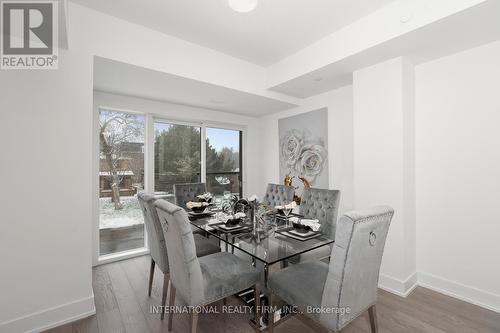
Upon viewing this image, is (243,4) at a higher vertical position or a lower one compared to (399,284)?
higher

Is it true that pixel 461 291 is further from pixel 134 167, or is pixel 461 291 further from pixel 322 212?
pixel 134 167

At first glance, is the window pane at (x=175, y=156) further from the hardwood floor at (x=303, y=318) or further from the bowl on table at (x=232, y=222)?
the bowl on table at (x=232, y=222)

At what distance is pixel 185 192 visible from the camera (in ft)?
10.8

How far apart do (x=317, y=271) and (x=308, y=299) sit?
322 mm

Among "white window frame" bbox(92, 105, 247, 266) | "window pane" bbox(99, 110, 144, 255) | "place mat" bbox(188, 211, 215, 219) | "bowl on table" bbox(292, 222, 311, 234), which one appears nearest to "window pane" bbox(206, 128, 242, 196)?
"white window frame" bbox(92, 105, 247, 266)

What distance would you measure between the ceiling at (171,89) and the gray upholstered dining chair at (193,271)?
164 cm

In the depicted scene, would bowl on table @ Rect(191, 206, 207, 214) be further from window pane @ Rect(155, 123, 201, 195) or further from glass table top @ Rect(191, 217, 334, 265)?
window pane @ Rect(155, 123, 201, 195)

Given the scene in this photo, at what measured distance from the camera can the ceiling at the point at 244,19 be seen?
2098mm

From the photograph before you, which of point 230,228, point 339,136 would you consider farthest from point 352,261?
point 339,136

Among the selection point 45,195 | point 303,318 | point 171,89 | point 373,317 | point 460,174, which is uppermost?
point 171,89

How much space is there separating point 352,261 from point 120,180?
3.36 metres

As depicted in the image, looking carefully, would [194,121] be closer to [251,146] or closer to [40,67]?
[251,146]

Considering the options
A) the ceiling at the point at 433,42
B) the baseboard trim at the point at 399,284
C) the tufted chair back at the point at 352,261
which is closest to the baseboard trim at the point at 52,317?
the tufted chair back at the point at 352,261

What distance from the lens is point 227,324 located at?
1.89 meters
